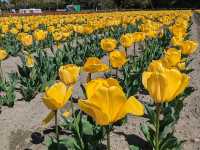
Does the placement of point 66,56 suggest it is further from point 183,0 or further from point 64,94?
point 183,0

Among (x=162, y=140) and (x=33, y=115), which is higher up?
(x=162, y=140)

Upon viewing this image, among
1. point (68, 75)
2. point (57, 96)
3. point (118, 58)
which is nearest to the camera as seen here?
point (57, 96)

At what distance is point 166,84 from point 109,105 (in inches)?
16.9

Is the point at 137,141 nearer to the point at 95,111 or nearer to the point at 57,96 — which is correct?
the point at 57,96

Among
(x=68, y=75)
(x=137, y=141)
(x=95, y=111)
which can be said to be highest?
(x=95, y=111)

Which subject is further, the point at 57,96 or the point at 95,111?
the point at 57,96

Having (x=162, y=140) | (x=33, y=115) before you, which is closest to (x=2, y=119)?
(x=33, y=115)

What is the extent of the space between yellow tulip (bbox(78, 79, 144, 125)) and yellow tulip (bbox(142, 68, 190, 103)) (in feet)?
0.97

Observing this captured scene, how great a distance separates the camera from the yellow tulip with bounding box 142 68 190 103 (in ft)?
8.32

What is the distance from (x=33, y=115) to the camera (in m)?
6.48

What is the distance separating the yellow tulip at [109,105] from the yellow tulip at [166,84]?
0.97 ft

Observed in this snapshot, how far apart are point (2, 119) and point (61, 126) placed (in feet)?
4.66

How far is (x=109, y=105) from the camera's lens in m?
2.29

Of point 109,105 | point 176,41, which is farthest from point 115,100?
point 176,41
